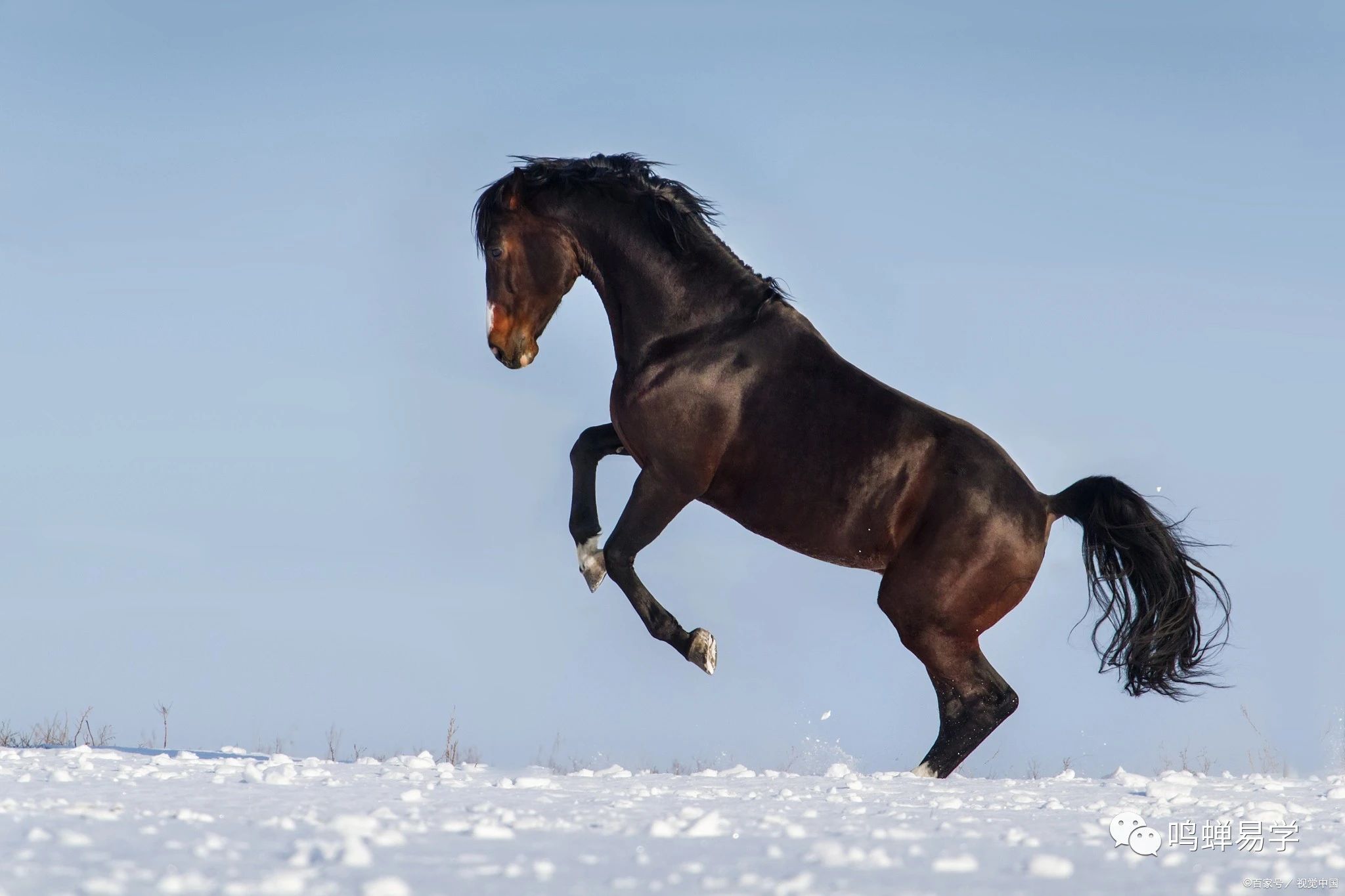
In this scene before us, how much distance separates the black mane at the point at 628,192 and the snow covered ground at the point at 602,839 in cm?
316

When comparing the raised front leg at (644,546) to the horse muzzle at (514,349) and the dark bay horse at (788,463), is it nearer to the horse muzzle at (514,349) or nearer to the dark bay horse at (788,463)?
the dark bay horse at (788,463)

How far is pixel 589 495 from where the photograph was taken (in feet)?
22.1

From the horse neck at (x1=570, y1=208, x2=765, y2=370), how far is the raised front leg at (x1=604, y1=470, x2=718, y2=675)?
0.72m

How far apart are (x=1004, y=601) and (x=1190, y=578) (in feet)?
3.50

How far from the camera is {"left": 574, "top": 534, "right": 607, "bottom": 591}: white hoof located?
6.63m

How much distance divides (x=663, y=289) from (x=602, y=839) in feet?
13.2

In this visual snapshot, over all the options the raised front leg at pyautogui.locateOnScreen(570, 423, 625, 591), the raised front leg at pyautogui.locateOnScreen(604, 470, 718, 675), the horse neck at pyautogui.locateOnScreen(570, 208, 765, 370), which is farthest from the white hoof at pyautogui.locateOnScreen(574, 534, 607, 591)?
the horse neck at pyautogui.locateOnScreen(570, 208, 765, 370)

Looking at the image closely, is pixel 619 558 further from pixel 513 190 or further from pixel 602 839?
pixel 602 839

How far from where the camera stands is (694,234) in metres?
6.79

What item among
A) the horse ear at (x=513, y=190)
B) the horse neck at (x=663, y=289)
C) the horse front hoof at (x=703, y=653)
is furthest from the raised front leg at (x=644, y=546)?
the horse ear at (x=513, y=190)

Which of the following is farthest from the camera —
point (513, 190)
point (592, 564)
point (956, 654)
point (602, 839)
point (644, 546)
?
point (513, 190)

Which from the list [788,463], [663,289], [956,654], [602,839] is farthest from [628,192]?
[602,839]

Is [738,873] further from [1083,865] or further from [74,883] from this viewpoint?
[74,883]

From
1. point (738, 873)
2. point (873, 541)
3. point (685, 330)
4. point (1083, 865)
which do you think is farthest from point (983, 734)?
point (738, 873)
